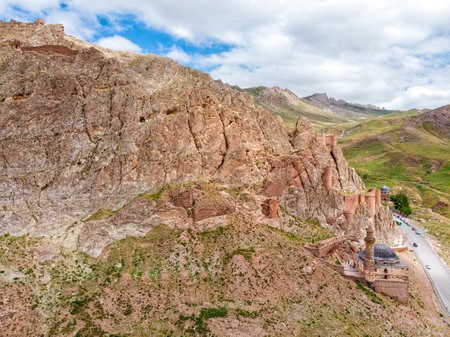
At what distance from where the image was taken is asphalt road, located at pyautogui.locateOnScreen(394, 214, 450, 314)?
61581 mm

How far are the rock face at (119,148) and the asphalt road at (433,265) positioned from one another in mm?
Answer: 14935

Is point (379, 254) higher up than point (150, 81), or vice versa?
point (150, 81)

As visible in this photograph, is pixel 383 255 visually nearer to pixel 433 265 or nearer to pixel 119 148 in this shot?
pixel 433 265

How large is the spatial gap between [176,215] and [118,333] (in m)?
21.1

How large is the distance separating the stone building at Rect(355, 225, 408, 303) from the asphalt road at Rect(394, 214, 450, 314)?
1120cm

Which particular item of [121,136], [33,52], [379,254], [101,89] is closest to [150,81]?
[101,89]

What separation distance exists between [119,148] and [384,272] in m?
56.4

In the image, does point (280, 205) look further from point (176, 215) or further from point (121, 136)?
point (121, 136)

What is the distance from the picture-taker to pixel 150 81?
71.5 metres

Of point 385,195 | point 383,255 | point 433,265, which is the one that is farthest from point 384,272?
point 385,195

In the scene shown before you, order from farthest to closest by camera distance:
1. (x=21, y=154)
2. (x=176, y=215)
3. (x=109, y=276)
A: (x=21, y=154)
(x=176, y=215)
(x=109, y=276)

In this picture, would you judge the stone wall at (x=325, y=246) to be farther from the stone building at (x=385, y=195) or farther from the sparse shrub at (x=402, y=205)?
the stone building at (x=385, y=195)

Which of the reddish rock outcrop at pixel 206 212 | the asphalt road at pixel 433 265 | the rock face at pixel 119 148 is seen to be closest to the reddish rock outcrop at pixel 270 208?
the rock face at pixel 119 148

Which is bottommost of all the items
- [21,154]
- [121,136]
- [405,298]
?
[405,298]
